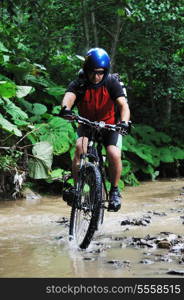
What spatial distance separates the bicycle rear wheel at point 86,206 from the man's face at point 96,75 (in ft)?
2.67

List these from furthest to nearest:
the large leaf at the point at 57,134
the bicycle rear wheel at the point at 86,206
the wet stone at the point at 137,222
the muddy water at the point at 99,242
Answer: the large leaf at the point at 57,134
the wet stone at the point at 137,222
the bicycle rear wheel at the point at 86,206
the muddy water at the point at 99,242

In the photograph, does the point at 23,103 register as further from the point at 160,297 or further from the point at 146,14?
the point at 160,297

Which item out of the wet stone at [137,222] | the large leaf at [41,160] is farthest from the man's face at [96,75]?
the large leaf at [41,160]

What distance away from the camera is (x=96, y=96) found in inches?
203

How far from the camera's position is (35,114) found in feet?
29.5

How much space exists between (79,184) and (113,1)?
6.62 m

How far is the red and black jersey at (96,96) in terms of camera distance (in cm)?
514

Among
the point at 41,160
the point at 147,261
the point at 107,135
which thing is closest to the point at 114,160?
the point at 107,135

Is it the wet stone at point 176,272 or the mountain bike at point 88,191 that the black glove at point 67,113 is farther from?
the wet stone at point 176,272

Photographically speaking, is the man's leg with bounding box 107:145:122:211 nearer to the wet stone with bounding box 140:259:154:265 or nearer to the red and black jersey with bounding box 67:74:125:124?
the red and black jersey with bounding box 67:74:125:124

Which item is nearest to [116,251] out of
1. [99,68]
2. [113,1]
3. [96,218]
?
[96,218]

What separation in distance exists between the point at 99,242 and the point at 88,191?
0.56 metres

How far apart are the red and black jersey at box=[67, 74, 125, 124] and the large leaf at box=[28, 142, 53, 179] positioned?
290cm

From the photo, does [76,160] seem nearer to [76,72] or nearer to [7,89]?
[7,89]
